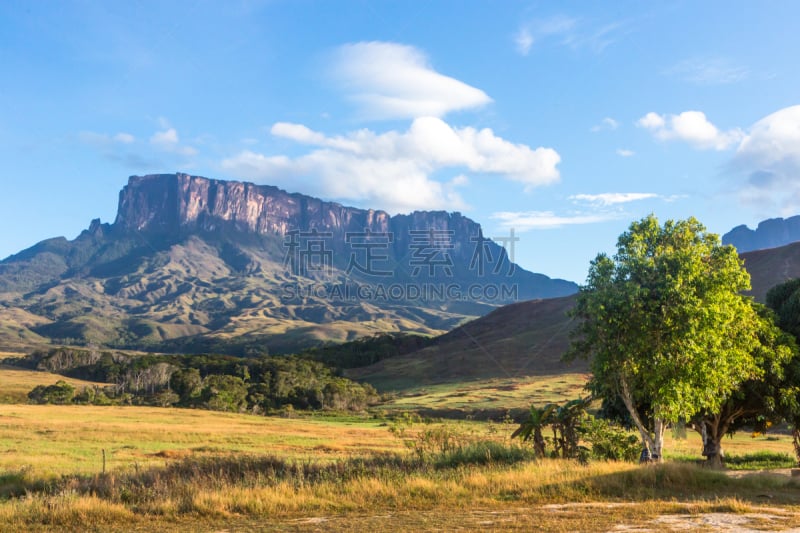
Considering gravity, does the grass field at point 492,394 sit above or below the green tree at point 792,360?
below

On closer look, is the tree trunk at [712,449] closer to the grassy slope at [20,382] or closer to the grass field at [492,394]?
the grass field at [492,394]

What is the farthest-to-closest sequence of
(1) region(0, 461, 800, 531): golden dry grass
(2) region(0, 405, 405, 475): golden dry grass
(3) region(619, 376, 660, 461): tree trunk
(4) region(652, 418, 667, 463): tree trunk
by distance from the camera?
Answer: (2) region(0, 405, 405, 475): golden dry grass, (3) region(619, 376, 660, 461): tree trunk, (4) region(652, 418, 667, 463): tree trunk, (1) region(0, 461, 800, 531): golden dry grass

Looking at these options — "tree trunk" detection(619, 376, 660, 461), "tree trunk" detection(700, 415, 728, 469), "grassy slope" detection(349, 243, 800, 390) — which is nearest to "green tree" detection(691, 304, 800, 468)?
"tree trunk" detection(700, 415, 728, 469)

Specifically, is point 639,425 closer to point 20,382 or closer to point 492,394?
point 492,394

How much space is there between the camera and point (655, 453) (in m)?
21.7

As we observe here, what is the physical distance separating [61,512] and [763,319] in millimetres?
25233

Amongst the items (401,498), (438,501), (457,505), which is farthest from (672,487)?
(401,498)

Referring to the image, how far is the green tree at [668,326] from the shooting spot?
20.6 metres

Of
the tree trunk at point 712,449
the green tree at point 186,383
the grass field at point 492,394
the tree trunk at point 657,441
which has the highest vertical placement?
the tree trunk at point 657,441

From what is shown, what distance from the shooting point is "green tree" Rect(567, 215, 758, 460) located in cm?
2056

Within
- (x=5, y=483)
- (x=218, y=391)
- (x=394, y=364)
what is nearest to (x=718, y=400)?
(x=5, y=483)

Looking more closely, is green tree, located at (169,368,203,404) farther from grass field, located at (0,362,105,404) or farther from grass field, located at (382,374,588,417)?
grass field, located at (382,374,588,417)

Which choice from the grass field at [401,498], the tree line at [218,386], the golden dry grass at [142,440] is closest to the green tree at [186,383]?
the tree line at [218,386]

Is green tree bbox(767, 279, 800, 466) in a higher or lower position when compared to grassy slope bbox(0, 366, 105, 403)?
higher
